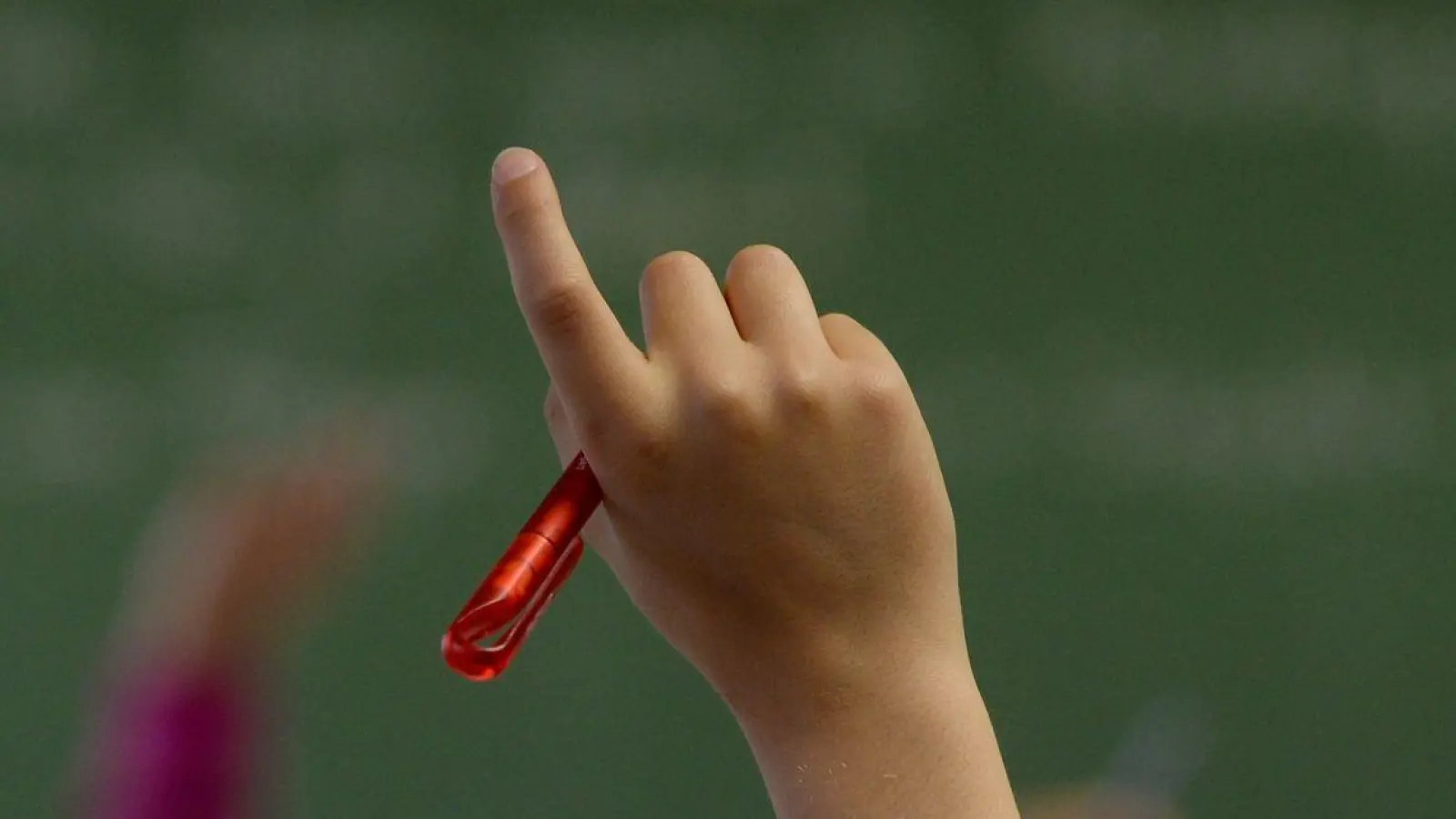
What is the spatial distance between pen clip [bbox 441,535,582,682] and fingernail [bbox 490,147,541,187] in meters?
0.07

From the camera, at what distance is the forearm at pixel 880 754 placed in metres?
0.36

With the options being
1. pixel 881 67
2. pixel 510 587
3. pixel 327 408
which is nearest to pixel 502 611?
pixel 510 587

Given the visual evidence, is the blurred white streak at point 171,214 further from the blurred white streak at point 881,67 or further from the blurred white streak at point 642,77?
the blurred white streak at point 881,67

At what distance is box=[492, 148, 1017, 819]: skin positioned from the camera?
1.11 feet

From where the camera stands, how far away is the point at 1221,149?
1310 mm

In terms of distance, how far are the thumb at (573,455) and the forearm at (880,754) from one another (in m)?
0.05

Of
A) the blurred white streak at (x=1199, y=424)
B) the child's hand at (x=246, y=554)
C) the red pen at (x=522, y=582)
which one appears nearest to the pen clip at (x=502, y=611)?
the red pen at (x=522, y=582)

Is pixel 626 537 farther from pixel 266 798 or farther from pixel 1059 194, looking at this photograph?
pixel 1059 194

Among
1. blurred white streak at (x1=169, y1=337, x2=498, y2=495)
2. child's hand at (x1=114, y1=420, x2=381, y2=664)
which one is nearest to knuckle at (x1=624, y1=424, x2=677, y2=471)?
child's hand at (x1=114, y1=420, x2=381, y2=664)

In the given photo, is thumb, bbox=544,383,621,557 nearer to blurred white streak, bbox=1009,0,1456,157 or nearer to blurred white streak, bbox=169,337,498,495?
blurred white streak, bbox=169,337,498,495

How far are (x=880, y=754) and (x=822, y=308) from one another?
34.6 inches

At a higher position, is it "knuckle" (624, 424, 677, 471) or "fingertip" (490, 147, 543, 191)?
"fingertip" (490, 147, 543, 191)

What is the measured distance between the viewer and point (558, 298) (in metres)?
0.33

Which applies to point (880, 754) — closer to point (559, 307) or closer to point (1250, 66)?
point (559, 307)
